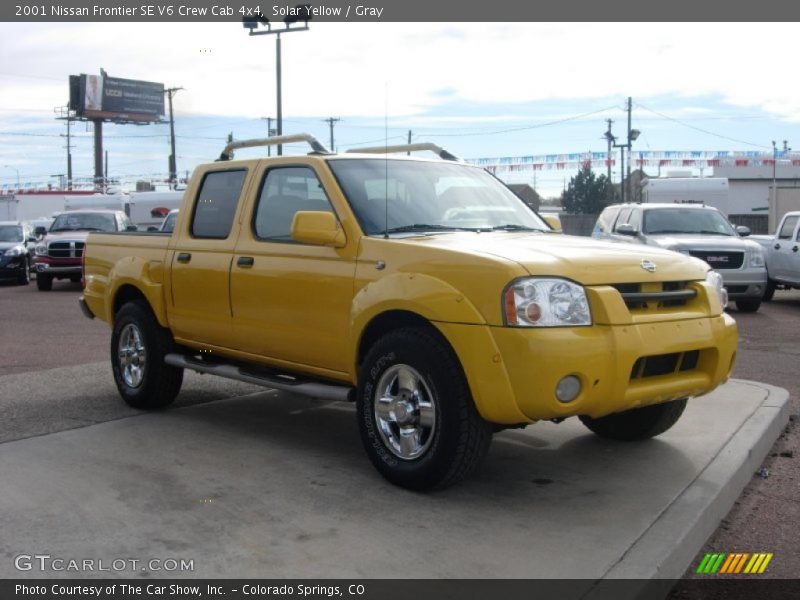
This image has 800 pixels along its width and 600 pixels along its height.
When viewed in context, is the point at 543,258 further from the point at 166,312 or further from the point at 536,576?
the point at 166,312

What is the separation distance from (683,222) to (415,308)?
12559 mm

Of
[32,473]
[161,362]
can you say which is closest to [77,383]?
[161,362]

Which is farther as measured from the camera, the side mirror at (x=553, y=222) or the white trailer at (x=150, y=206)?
the white trailer at (x=150, y=206)

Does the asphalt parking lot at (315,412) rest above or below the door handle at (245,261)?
below

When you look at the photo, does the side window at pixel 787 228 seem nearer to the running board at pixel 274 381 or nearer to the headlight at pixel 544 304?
the running board at pixel 274 381

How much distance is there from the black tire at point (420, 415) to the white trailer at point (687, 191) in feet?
86.9

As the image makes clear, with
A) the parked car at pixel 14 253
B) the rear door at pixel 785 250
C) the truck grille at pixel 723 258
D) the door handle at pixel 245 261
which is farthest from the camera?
the parked car at pixel 14 253

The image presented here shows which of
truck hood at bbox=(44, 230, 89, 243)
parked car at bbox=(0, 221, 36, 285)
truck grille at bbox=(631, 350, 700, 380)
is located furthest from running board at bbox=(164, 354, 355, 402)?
parked car at bbox=(0, 221, 36, 285)

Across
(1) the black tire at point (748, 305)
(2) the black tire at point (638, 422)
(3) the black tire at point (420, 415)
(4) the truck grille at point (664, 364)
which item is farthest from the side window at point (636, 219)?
(3) the black tire at point (420, 415)

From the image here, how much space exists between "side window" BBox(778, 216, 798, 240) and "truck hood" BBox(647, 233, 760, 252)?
1.91 metres

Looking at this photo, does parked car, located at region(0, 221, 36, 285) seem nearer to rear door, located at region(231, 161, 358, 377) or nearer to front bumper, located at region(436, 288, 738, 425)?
rear door, located at region(231, 161, 358, 377)

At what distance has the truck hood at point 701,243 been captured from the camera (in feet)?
49.7

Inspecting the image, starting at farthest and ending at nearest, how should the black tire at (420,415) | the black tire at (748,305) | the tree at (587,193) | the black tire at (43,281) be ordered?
the tree at (587,193)
the black tire at (43,281)
the black tire at (748,305)
the black tire at (420,415)

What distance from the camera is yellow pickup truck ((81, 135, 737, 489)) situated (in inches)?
183
